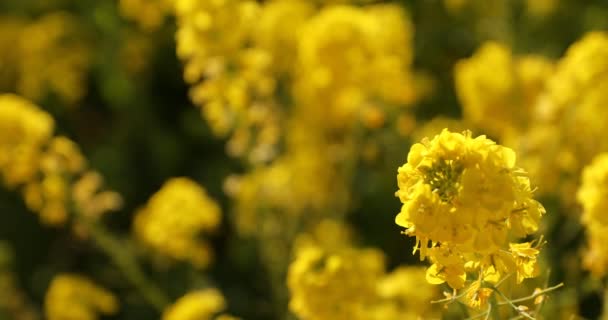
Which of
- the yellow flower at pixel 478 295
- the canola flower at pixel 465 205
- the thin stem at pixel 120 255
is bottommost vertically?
the yellow flower at pixel 478 295

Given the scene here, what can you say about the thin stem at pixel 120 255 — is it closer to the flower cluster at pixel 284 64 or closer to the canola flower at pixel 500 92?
the flower cluster at pixel 284 64

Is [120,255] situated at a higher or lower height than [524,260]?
higher

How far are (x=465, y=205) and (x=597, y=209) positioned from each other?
112 centimetres

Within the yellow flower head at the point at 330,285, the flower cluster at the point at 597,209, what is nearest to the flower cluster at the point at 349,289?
the yellow flower head at the point at 330,285

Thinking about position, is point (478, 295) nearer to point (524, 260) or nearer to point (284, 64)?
point (524, 260)

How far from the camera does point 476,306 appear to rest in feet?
7.47

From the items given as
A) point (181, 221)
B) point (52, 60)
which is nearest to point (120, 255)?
point (181, 221)

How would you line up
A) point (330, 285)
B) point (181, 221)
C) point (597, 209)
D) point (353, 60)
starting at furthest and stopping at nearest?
1. point (181, 221)
2. point (353, 60)
3. point (330, 285)
4. point (597, 209)

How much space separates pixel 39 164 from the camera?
4305 millimetres

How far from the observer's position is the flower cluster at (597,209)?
3049 millimetres

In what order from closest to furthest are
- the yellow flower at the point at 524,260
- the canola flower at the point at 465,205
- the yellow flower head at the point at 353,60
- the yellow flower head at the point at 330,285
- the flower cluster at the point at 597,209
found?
the canola flower at the point at 465,205
the yellow flower at the point at 524,260
the flower cluster at the point at 597,209
the yellow flower head at the point at 330,285
the yellow flower head at the point at 353,60

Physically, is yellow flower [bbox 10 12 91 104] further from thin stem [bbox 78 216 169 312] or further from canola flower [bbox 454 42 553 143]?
canola flower [bbox 454 42 553 143]

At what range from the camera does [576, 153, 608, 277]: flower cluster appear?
3.05m

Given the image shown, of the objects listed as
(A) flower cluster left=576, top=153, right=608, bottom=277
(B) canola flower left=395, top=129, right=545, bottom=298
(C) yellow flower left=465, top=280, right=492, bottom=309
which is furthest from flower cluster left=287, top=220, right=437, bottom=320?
(B) canola flower left=395, top=129, right=545, bottom=298
